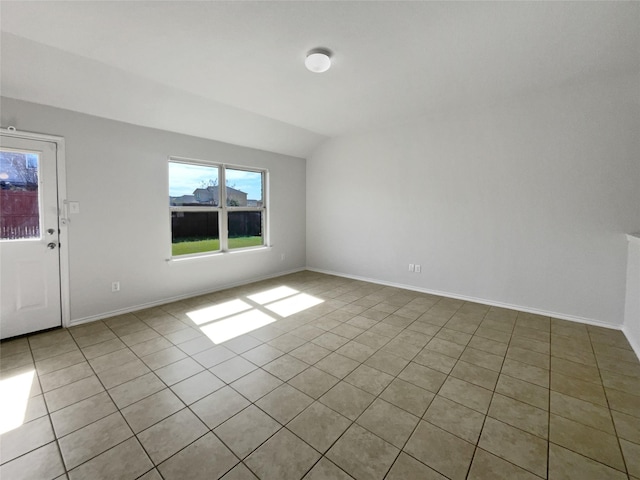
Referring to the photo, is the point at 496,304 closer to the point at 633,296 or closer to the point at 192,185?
the point at 633,296

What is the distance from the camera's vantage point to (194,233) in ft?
14.4

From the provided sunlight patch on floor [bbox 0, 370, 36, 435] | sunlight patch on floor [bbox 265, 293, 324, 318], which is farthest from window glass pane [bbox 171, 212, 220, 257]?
sunlight patch on floor [bbox 0, 370, 36, 435]

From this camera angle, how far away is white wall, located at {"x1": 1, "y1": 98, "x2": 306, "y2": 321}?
10.3 feet

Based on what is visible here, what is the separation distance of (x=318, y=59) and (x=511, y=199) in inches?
117

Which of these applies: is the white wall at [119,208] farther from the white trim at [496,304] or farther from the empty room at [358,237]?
the white trim at [496,304]

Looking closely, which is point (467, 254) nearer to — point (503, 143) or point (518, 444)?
point (503, 143)

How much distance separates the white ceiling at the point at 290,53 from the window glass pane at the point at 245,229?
1.69m

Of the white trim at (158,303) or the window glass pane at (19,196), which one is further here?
the white trim at (158,303)

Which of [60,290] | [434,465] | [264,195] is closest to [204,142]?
[264,195]

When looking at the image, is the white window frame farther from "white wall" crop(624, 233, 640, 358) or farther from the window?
"white wall" crop(624, 233, 640, 358)

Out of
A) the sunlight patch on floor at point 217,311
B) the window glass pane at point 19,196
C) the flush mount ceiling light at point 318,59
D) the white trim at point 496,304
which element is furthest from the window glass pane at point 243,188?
the flush mount ceiling light at point 318,59

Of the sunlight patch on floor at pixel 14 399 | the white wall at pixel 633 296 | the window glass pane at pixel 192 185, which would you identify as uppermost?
the window glass pane at pixel 192 185

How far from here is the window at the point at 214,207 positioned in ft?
13.7

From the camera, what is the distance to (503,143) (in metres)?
3.70
